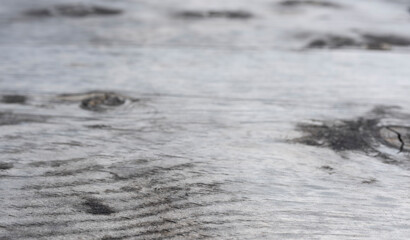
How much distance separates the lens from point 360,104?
2.59 feet

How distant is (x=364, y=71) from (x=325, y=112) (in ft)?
0.77

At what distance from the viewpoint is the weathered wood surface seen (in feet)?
1.62

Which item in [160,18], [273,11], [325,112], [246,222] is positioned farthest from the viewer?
[273,11]

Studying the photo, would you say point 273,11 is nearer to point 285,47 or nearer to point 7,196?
point 285,47

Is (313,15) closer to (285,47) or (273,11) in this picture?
(273,11)

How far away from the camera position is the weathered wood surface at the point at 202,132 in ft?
1.62

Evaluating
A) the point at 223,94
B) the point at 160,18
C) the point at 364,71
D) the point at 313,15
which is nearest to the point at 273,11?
the point at 313,15

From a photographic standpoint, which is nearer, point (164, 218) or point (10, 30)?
point (164, 218)

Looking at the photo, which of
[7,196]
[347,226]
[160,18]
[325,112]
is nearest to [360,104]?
[325,112]

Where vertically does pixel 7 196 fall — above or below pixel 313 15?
below

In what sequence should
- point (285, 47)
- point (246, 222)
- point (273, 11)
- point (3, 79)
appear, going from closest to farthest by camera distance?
point (246, 222) → point (3, 79) → point (285, 47) → point (273, 11)

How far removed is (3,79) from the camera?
2.87 ft

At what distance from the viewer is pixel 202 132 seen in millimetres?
680

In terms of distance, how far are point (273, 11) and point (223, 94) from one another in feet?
2.23
